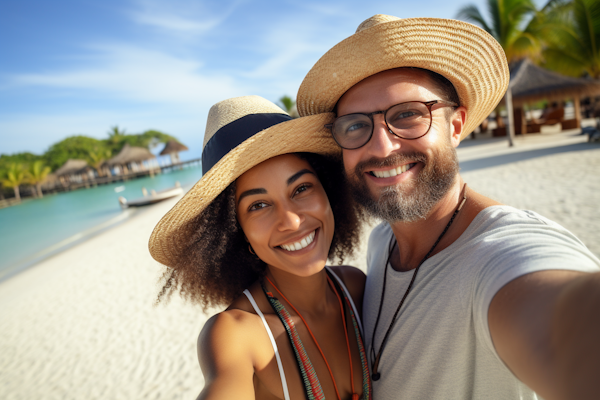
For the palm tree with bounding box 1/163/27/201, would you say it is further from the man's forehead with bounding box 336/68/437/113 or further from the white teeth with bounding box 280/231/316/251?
the man's forehead with bounding box 336/68/437/113

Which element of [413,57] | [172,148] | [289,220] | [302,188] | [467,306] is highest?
[172,148]

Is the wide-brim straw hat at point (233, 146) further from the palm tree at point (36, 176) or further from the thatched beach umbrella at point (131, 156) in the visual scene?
the palm tree at point (36, 176)

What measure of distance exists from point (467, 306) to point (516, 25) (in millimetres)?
21753

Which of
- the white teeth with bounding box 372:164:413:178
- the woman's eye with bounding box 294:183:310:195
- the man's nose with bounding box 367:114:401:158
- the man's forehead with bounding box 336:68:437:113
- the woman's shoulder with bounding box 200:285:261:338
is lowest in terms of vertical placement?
the woman's shoulder with bounding box 200:285:261:338

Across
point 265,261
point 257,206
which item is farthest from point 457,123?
point 265,261

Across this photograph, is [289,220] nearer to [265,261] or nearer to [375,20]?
[265,261]

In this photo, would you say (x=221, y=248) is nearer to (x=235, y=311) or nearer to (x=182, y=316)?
(x=235, y=311)

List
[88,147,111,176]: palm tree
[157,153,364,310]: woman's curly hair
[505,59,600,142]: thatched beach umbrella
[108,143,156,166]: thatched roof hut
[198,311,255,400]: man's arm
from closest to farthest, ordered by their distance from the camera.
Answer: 1. [198,311,255,400]: man's arm
2. [157,153,364,310]: woman's curly hair
3. [505,59,600,142]: thatched beach umbrella
4. [108,143,156,166]: thatched roof hut
5. [88,147,111,176]: palm tree

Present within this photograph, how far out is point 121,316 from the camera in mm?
6148

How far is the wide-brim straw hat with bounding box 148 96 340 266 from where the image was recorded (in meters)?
1.58

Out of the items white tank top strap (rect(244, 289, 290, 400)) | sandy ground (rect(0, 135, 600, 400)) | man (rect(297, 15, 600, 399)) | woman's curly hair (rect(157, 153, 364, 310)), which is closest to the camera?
man (rect(297, 15, 600, 399))

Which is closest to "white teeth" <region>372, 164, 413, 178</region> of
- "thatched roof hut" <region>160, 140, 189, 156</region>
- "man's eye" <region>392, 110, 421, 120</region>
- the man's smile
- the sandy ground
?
the man's smile

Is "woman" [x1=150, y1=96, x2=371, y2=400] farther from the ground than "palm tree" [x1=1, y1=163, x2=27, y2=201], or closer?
closer

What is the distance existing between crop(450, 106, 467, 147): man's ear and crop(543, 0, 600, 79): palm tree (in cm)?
2026
